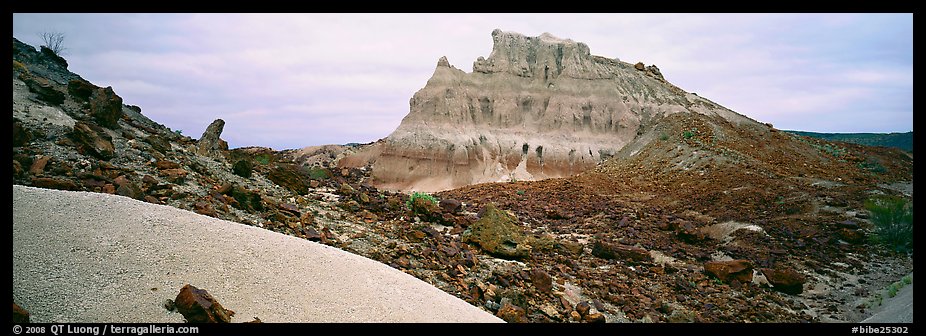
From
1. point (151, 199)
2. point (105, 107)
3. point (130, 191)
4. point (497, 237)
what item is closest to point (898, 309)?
point (497, 237)

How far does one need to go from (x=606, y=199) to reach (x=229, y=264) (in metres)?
15.6

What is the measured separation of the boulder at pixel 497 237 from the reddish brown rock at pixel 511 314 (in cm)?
271

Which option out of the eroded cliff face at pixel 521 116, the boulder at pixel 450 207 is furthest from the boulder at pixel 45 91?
the eroded cliff face at pixel 521 116

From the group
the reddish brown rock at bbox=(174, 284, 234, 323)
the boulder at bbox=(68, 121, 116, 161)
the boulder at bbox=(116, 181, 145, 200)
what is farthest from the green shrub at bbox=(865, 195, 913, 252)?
the boulder at bbox=(68, 121, 116, 161)

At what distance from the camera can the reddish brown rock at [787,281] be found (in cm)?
831

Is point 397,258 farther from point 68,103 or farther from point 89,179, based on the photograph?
point 68,103

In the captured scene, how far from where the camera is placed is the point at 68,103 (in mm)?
8961

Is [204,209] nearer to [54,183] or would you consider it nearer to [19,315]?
[54,183]

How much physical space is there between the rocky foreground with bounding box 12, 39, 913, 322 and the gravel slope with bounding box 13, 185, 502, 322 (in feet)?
1.90

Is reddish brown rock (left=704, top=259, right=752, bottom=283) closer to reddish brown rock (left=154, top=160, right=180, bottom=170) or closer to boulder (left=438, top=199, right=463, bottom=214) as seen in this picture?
boulder (left=438, top=199, right=463, bottom=214)

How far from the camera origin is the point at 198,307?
11.2ft

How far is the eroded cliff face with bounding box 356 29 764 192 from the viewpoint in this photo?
28.4 m

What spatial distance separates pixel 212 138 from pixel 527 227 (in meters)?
8.52

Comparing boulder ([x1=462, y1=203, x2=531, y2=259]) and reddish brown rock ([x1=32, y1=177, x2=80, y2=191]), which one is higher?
reddish brown rock ([x1=32, y1=177, x2=80, y2=191])
